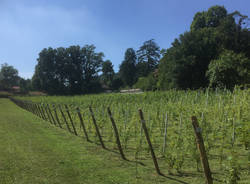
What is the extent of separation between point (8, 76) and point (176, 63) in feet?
229

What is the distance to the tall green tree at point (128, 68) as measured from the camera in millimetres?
72688

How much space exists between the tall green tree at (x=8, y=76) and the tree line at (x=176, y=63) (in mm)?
23685

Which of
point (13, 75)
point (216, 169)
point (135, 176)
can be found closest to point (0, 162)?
point (135, 176)

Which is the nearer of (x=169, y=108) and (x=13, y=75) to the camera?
(x=169, y=108)

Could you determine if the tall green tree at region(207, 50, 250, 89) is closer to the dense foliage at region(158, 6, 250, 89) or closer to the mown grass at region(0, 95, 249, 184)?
the dense foliage at region(158, 6, 250, 89)

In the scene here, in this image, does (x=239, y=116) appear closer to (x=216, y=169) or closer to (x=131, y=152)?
(x=216, y=169)

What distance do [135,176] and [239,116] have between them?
3601 millimetres

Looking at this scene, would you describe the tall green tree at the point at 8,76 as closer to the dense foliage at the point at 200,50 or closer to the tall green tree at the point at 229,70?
the dense foliage at the point at 200,50

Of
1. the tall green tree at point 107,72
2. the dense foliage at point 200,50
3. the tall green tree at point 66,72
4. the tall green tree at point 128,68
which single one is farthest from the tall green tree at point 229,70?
the tall green tree at point 107,72

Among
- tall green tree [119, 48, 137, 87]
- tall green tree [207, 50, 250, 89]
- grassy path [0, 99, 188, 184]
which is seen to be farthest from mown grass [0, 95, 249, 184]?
tall green tree [119, 48, 137, 87]

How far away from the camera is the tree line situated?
20997 millimetres

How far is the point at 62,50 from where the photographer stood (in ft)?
208

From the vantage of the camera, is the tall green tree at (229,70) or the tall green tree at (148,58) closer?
the tall green tree at (229,70)

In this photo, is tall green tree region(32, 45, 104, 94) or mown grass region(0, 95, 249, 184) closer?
mown grass region(0, 95, 249, 184)
